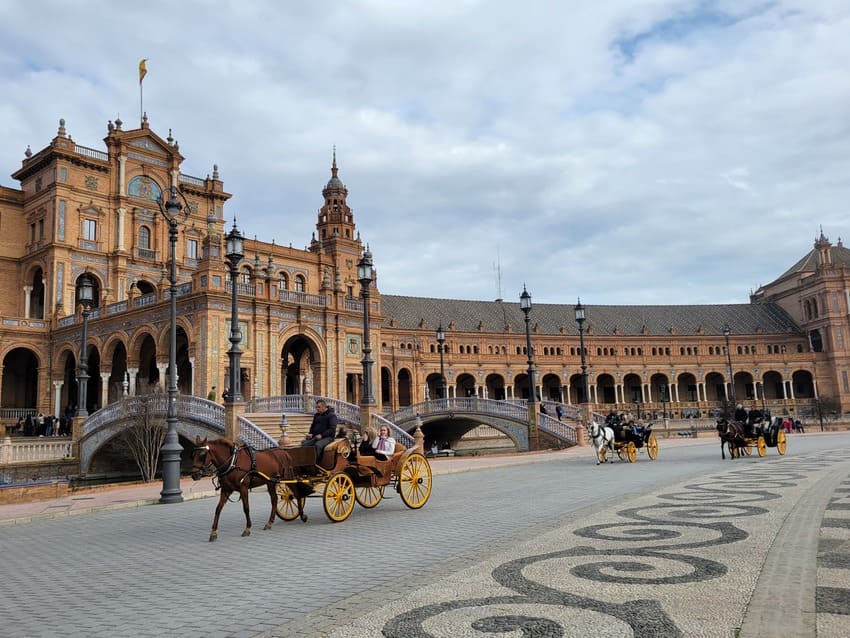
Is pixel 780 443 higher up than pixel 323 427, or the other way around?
pixel 323 427

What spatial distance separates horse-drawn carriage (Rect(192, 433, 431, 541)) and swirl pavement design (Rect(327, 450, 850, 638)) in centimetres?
357

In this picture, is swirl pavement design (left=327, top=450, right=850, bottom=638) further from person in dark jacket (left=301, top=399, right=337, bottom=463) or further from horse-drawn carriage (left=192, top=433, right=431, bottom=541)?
person in dark jacket (left=301, top=399, right=337, bottom=463)

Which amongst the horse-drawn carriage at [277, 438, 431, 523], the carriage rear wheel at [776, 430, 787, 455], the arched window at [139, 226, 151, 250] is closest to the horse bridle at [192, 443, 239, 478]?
the horse-drawn carriage at [277, 438, 431, 523]

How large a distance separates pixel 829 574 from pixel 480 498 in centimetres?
854

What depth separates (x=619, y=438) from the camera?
23.3m

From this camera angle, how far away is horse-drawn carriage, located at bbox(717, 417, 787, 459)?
21844 mm

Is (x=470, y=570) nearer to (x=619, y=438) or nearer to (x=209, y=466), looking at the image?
(x=209, y=466)

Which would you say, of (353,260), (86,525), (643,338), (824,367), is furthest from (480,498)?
(824,367)

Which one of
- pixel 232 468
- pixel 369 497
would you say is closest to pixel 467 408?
pixel 369 497

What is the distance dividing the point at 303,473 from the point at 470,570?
5.20m

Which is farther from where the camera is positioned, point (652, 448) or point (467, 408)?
point (467, 408)

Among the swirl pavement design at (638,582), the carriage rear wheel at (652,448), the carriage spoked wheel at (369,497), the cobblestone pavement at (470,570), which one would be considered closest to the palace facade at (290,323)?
the carriage rear wheel at (652,448)

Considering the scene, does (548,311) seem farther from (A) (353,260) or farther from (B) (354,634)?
(B) (354,634)

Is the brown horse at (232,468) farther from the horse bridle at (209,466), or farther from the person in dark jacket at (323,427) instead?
the person in dark jacket at (323,427)
